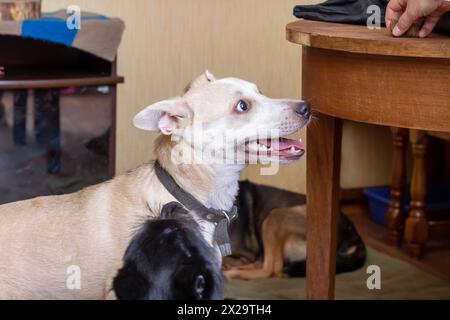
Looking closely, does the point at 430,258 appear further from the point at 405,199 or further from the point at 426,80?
the point at 426,80

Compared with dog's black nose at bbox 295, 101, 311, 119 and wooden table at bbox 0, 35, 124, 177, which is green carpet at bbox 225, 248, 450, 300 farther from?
dog's black nose at bbox 295, 101, 311, 119

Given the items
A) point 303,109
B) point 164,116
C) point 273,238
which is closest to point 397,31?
point 303,109

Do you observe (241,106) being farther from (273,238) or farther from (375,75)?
(273,238)

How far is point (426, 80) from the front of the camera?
1.41 metres

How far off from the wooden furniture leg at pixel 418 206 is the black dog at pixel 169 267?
152 cm

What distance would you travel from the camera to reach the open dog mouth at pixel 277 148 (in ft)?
4.95

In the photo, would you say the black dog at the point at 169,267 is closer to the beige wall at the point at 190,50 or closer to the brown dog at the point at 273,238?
the brown dog at the point at 273,238

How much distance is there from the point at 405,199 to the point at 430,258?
329 mm

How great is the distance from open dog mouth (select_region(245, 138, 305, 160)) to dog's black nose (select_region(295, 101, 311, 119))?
51mm

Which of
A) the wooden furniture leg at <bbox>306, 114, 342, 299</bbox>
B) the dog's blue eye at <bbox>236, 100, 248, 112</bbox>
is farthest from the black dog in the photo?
the wooden furniture leg at <bbox>306, 114, 342, 299</bbox>

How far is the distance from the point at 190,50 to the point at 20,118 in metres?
0.73

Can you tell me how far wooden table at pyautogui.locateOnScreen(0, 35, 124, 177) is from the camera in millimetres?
2426

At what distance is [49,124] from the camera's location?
8.18ft

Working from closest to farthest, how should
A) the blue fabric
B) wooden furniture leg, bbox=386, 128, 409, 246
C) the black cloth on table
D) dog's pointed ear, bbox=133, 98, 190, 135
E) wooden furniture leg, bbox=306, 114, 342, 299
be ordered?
→ dog's pointed ear, bbox=133, 98, 190, 135 → the black cloth on table → wooden furniture leg, bbox=306, 114, 342, 299 → the blue fabric → wooden furniture leg, bbox=386, 128, 409, 246
